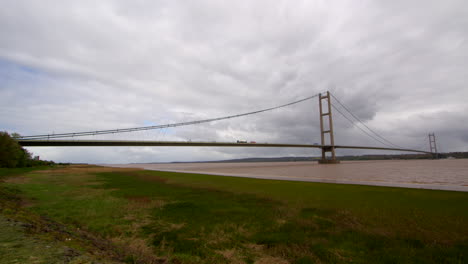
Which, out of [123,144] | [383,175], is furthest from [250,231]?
[123,144]

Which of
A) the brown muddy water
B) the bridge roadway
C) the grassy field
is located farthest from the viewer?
the bridge roadway

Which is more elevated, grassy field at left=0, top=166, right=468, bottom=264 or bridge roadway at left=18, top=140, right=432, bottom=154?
bridge roadway at left=18, top=140, right=432, bottom=154

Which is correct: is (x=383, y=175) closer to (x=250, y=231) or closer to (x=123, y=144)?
(x=250, y=231)

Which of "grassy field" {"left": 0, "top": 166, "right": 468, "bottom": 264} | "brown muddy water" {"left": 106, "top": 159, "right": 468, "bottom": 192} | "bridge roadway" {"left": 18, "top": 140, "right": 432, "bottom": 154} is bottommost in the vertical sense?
"brown muddy water" {"left": 106, "top": 159, "right": 468, "bottom": 192}

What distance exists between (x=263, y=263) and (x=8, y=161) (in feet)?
140

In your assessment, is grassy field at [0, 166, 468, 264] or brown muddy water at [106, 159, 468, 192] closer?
grassy field at [0, 166, 468, 264]

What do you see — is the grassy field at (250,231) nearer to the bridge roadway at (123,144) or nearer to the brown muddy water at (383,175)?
the brown muddy water at (383,175)

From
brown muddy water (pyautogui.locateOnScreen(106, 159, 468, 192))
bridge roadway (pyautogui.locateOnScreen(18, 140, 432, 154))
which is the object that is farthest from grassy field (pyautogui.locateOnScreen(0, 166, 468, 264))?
bridge roadway (pyautogui.locateOnScreen(18, 140, 432, 154))

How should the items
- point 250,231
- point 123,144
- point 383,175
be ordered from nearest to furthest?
1. point 250,231
2. point 383,175
3. point 123,144

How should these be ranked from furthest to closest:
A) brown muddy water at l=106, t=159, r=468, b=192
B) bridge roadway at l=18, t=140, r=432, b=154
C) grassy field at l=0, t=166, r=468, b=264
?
bridge roadway at l=18, t=140, r=432, b=154, brown muddy water at l=106, t=159, r=468, b=192, grassy field at l=0, t=166, r=468, b=264

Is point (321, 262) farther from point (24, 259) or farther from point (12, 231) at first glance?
point (12, 231)

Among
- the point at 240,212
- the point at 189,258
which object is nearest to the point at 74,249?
the point at 189,258

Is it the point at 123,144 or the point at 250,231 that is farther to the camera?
the point at 123,144

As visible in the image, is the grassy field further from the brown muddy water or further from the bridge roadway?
the bridge roadway
